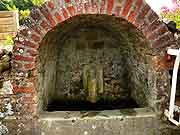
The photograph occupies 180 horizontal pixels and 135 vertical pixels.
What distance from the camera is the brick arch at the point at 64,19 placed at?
3332mm

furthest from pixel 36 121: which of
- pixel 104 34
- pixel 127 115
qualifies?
pixel 104 34

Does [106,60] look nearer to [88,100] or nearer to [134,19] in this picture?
[88,100]

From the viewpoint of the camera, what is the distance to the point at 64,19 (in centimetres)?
335

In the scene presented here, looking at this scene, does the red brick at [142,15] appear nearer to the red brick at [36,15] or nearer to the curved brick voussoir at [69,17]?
the curved brick voussoir at [69,17]

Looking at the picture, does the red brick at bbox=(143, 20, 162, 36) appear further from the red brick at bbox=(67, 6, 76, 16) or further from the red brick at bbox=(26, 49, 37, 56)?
the red brick at bbox=(26, 49, 37, 56)

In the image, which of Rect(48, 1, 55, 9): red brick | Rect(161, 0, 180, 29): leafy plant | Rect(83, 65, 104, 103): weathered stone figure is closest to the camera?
Rect(48, 1, 55, 9): red brick

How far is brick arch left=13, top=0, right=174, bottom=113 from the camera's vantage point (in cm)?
333

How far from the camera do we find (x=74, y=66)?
4.73 m

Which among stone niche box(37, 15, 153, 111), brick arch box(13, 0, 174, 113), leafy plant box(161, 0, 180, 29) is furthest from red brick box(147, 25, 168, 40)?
leafy plant box(161, 0, 180, 29)

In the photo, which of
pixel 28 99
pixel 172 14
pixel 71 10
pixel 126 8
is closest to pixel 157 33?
pixel 126 8

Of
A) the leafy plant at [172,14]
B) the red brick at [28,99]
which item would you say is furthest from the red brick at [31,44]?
the leafy plant at [172,14]

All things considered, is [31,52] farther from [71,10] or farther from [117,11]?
[117,11]

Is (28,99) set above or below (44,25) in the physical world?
below

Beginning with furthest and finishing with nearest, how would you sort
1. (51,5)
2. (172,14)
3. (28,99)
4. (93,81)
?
1. (172,14)
2. (93,81)
3. (28,99)
4. (51,5)
